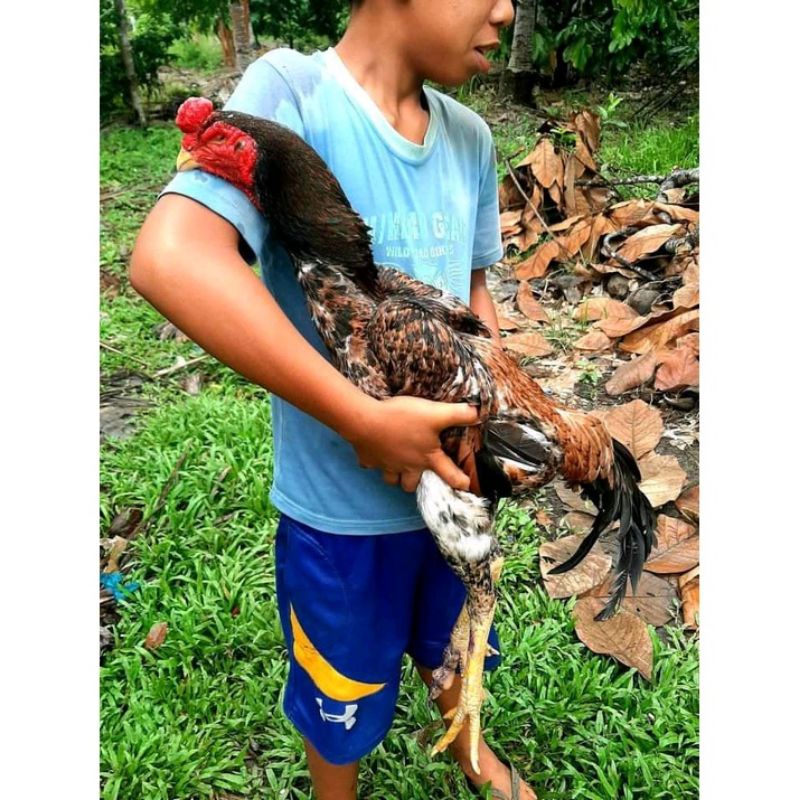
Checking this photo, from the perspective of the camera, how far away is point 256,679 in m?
2.08

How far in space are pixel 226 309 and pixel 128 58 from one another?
6.98 metres

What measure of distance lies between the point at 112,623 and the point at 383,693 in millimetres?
1206

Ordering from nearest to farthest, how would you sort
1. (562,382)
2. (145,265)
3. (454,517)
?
(145,265) < (454,517) < (562,382)

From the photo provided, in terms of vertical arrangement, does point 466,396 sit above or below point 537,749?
above

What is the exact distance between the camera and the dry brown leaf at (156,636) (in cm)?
218

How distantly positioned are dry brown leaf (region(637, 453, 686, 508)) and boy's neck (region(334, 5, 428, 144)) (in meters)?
1.75

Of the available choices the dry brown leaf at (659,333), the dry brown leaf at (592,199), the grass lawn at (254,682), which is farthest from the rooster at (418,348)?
the dry brown leaf at (592,199)

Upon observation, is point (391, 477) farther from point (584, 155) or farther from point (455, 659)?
point (584, 155)

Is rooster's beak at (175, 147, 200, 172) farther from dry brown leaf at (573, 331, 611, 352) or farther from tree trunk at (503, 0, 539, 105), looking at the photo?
tree trunk at (503, 0, 539, 105)

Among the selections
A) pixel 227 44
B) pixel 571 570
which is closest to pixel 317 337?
pixel 571 570

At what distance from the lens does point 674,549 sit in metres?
2.43

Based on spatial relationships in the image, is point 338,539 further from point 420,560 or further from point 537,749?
point 537,749

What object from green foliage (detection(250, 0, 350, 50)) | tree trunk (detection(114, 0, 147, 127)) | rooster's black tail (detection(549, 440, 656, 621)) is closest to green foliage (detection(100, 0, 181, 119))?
tree trunk (detection(114, 0, 147, 127))

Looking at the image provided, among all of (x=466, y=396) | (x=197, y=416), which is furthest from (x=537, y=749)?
(x=197, y=416)
